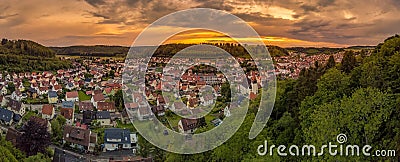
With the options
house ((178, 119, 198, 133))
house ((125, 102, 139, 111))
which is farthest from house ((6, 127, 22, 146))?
house ((125, 102, 139, 111))

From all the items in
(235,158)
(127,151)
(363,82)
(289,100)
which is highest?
(363,82)

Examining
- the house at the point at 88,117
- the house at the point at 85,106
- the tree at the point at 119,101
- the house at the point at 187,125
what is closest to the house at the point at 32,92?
the house at the point at 85,106

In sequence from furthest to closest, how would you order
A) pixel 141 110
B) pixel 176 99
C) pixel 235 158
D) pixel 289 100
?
pixel 176 99 < pixel 141 110 < pixel 289 100 < pixel 235 158

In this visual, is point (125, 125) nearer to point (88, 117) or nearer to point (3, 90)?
point (88, 117)

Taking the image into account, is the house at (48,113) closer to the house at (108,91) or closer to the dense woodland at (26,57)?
the house at (108,91)

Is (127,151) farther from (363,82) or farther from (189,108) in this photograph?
(363,82)

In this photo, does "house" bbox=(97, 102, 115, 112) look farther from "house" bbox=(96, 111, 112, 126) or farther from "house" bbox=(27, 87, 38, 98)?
"house" bbox=(27, 87, 38, 98)

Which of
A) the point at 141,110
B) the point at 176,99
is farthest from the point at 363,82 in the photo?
the point at 176,99

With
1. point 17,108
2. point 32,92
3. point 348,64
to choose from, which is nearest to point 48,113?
point 17,108
